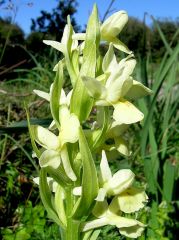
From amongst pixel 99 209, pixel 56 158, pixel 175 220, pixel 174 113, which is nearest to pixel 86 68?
pixel 56 158

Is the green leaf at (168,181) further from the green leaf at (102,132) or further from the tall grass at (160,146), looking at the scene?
the green leaf at (102,132)

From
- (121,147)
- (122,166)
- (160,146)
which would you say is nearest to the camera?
(121,147)

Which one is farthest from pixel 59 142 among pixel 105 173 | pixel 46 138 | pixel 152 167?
pixel 152 167

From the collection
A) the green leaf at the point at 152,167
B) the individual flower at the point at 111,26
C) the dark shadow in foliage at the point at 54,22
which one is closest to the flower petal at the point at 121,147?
the individual flower at the point at 111,26

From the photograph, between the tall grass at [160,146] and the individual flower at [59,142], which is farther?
the tall grass at [160,146]

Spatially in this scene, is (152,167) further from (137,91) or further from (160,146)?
(137,91)

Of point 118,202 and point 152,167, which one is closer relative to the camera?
point 118,202

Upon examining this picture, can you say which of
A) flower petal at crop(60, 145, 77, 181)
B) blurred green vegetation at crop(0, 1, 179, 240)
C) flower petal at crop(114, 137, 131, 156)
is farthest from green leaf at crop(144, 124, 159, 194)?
flower petal at crop(60, 145, 77, 181)
